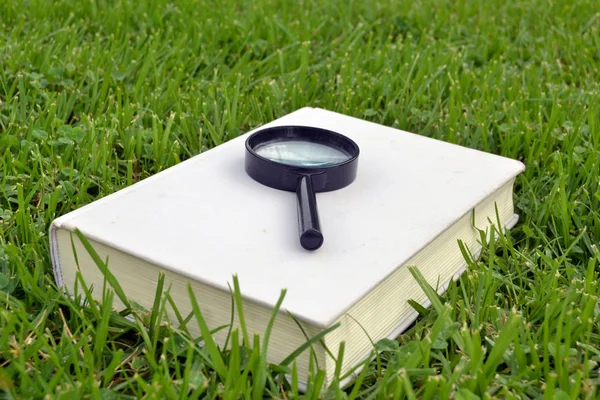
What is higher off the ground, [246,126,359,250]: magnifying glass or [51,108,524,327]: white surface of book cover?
[246,126,359,250]: magnifying glass

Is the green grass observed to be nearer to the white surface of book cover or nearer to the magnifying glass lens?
the white surface of book cover

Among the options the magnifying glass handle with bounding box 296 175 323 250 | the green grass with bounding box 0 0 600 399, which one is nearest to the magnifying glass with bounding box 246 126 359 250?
the magnifying glass handle with bounding box 296 175 323 250

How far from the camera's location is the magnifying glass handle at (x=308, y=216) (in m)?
1.41

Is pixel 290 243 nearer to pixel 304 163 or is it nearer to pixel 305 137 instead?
pixel 304 163

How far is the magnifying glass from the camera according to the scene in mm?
1529

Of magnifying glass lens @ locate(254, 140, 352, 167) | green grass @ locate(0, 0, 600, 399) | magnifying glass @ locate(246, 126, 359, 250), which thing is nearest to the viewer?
green grass @ locate(0, 0, 600, 399)

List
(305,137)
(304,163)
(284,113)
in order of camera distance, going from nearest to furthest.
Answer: (304,163) → (305,137) → (284,113)

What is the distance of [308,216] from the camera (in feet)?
4.81

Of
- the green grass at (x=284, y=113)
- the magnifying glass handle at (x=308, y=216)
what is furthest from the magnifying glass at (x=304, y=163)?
the green grass at (x=284, y=113)

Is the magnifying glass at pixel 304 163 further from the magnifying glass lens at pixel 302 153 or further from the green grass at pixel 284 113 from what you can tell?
the green grass at pixel 284 113

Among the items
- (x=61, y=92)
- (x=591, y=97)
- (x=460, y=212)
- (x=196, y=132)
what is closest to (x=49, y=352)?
(x=460, y=212)

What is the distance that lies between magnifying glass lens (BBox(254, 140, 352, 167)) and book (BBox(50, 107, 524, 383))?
0.07m

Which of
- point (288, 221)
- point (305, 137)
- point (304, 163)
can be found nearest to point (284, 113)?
point (305, 137)

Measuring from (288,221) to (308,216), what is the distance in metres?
0.08
